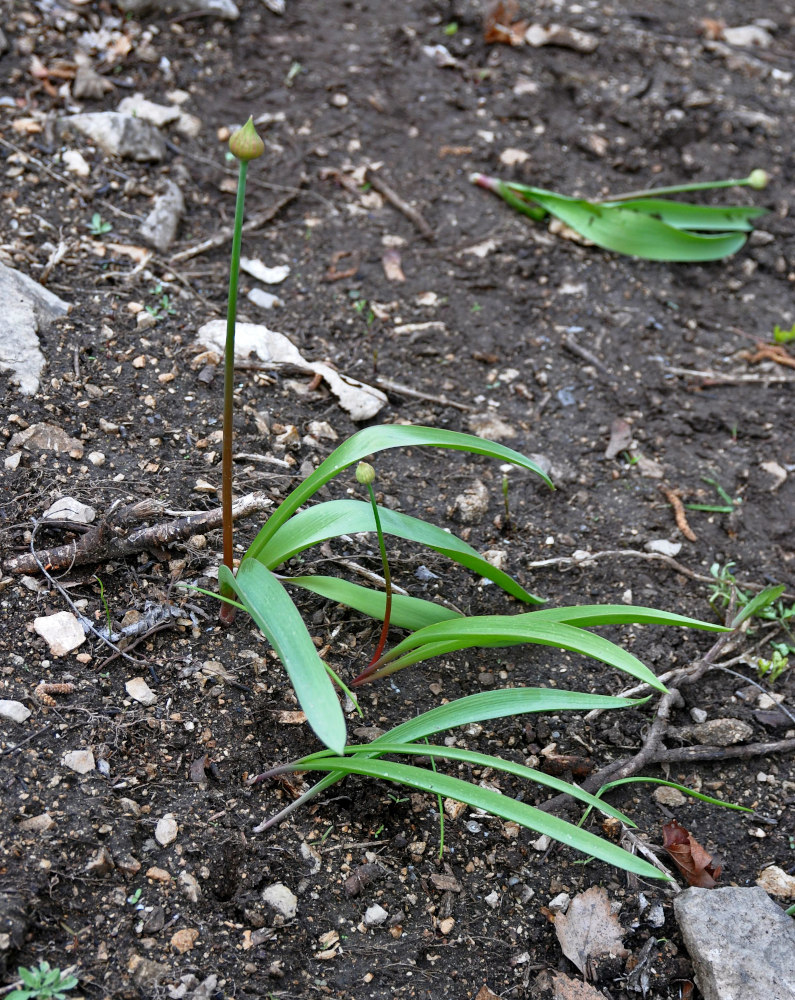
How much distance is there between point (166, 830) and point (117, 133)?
216 cm

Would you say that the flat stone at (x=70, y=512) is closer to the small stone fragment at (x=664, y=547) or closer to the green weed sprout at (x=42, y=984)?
the green weed sprout at (x=42, y=984)

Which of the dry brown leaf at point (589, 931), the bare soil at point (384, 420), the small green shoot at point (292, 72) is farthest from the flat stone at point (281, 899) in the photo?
the small green shoot at point (292, 72)

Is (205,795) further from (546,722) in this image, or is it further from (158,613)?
(546,722)

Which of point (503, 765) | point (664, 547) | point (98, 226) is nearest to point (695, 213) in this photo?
point (664, 547)

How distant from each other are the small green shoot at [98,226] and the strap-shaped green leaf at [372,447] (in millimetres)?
1308

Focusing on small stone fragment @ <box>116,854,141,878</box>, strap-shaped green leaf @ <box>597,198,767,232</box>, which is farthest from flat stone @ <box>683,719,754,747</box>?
strap-shaped green leaf @ <box>597,198,767,232</box>

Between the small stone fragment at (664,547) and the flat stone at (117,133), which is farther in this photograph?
the flat stone at (117,133)

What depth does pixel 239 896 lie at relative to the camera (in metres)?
1.40

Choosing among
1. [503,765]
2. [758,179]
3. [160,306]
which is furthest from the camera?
[758,179]

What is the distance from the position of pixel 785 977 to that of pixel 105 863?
1.14 metres

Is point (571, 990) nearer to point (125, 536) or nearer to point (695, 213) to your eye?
point (125, 536)

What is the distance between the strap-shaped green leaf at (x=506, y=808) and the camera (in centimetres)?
123

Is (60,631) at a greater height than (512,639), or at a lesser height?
lesser

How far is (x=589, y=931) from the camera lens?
1493mm
